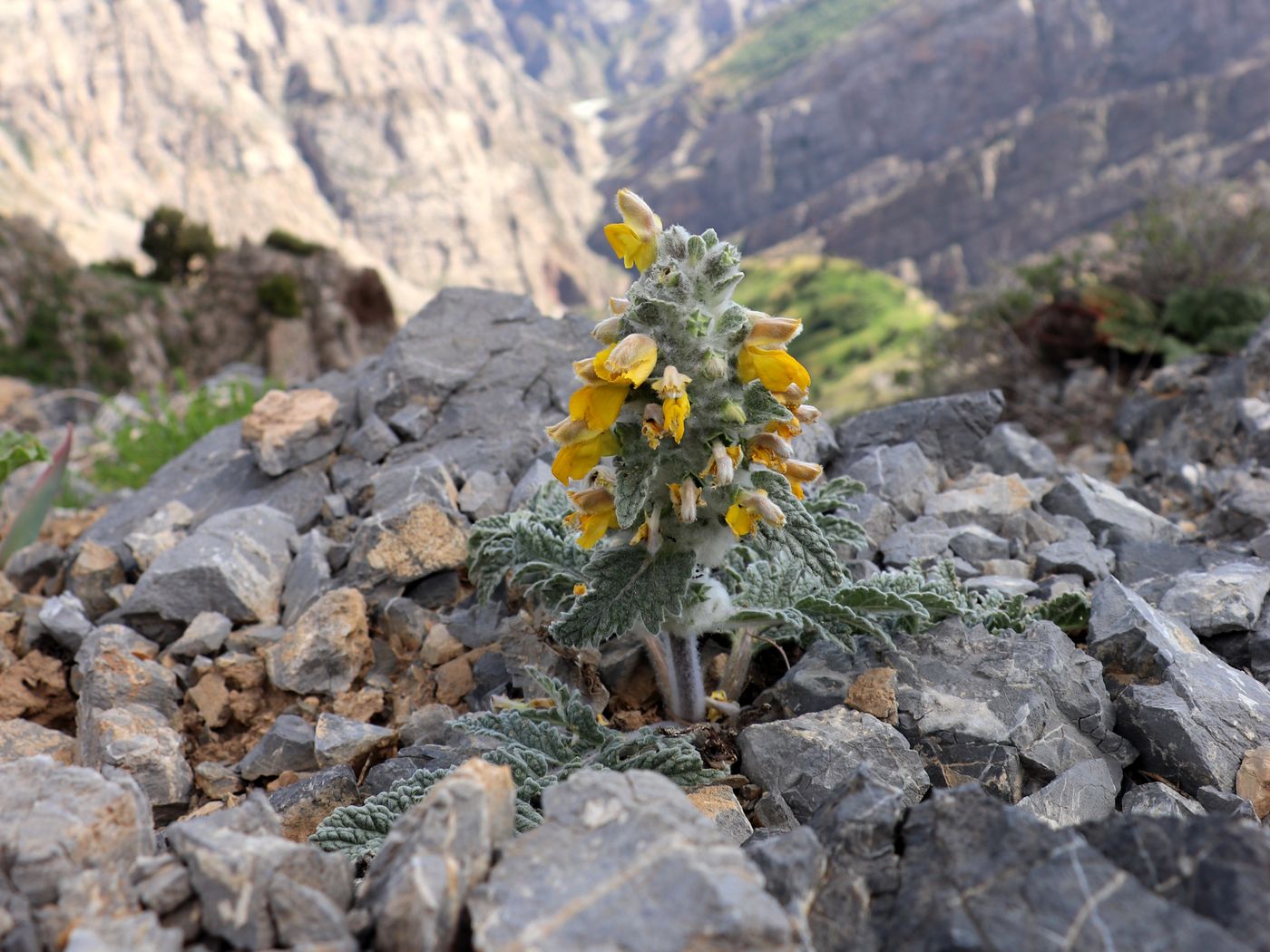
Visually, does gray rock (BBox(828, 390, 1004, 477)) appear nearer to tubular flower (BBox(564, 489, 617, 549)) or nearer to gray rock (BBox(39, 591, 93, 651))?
tubular flower (BBox(564, 489, 617, 549))

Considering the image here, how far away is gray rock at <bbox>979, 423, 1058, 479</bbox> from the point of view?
4.87 metres

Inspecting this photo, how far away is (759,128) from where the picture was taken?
144 m

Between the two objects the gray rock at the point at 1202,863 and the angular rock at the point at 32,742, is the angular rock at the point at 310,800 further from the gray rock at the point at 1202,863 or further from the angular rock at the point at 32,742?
the gray rock at the point at 1202,863

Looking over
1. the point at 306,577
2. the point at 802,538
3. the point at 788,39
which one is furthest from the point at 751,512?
the point at 788,39

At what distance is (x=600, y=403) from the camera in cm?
234

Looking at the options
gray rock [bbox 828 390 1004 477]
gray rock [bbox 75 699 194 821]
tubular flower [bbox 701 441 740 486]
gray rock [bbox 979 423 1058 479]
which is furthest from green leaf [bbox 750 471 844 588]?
gray rock [bbox 979 423 1058 479]

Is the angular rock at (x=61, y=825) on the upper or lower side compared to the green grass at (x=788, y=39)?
lower

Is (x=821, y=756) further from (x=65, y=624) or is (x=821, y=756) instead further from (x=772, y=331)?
(x=65, y=624)

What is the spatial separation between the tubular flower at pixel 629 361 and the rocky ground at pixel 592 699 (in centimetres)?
100

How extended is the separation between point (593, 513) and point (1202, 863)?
1.66 m

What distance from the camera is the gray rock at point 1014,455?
4.87 meters

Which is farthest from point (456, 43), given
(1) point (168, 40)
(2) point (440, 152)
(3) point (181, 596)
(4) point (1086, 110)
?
(3) point (181, 596)

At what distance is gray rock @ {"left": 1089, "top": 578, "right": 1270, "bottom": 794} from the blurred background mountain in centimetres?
4095

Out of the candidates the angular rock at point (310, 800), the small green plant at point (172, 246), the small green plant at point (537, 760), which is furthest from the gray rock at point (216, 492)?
the small green plant at point (172, 246)
